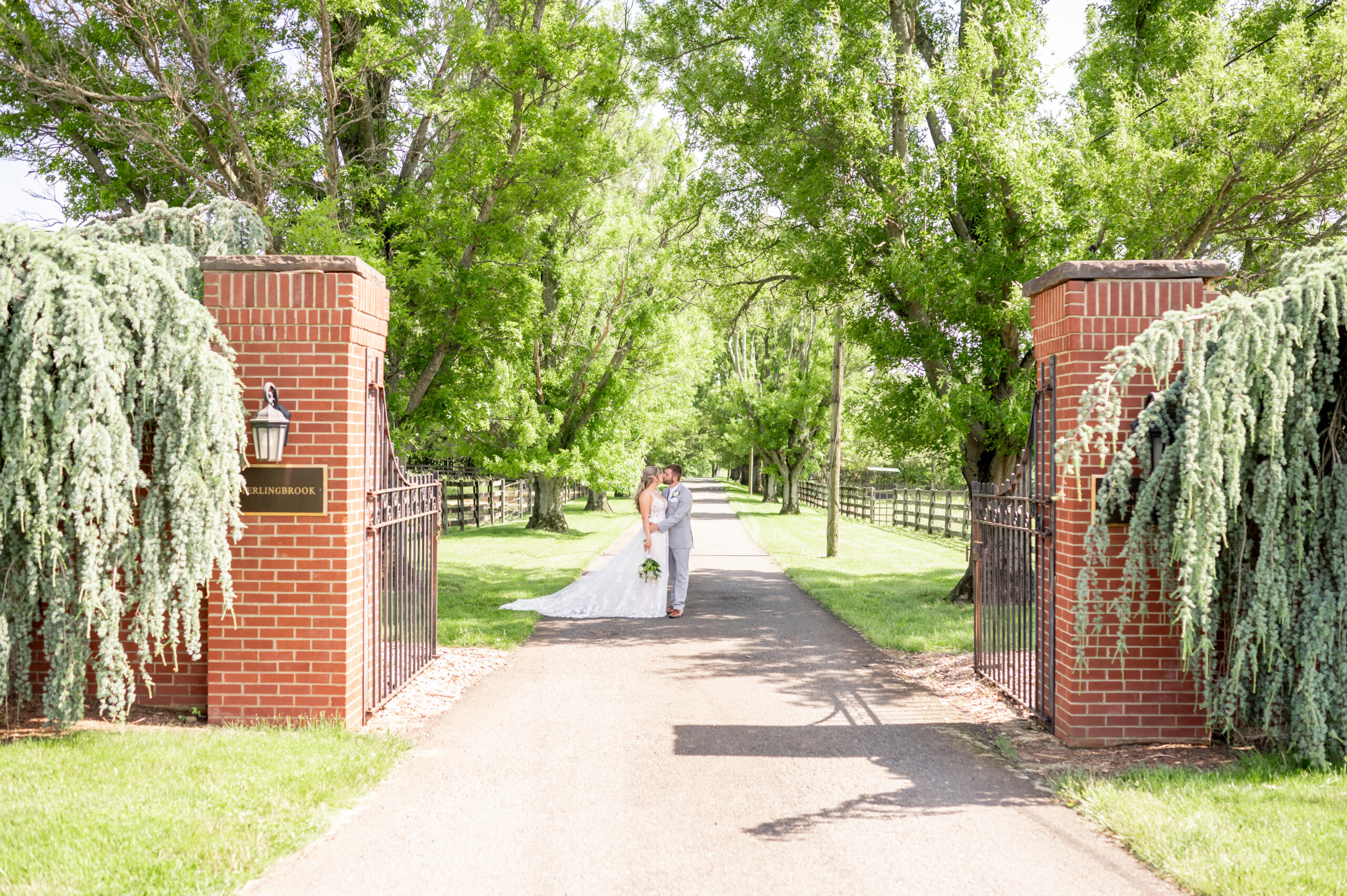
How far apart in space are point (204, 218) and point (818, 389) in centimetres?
3333

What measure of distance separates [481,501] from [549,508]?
14.4 feet

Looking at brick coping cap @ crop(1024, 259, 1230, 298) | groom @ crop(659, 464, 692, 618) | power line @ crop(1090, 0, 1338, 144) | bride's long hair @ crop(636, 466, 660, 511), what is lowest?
groom @ crop(659, 464, 692, 618)

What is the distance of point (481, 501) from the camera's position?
100 feet

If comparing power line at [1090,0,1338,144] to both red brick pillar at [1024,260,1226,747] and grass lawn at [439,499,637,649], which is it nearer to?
red brick pillar at [1024,260,1226,747]

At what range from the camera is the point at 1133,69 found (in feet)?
44.3

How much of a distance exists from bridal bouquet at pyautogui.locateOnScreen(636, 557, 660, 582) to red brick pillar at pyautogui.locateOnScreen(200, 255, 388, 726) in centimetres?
664

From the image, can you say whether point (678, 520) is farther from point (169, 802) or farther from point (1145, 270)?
point (169, 802)

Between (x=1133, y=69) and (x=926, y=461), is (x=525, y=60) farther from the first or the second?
(x=926, y=461)

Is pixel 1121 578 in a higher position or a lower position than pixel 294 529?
lower

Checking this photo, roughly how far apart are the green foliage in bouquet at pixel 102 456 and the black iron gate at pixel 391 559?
3.63 feet

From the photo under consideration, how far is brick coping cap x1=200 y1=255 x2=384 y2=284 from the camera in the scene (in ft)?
20.2

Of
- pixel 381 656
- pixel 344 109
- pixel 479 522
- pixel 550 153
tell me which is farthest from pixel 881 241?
pixel 479 522

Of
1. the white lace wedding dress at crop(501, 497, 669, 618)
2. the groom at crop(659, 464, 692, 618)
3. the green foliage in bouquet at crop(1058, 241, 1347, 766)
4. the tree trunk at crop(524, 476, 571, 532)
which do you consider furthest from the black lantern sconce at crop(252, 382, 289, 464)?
the tree trunk at crop(524, 476, 571, 532)

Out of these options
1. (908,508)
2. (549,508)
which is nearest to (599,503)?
(549,508)
